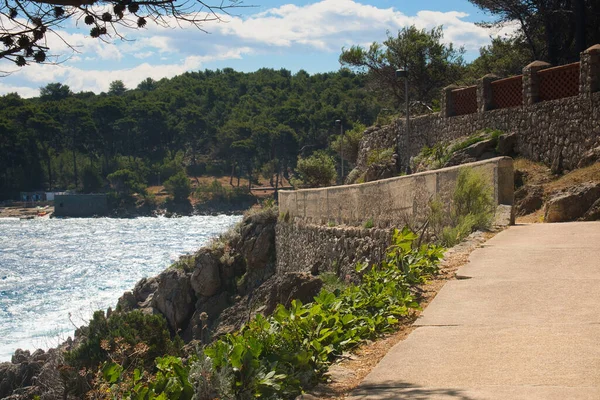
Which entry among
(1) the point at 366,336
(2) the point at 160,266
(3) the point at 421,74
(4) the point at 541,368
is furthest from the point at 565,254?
(2) the point at 160,266

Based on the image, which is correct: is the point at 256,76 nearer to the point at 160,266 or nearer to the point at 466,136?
the point at 160,266

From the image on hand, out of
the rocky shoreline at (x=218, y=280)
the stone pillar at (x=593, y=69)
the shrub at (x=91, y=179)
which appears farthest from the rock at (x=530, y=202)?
the shrub at (x=91, y=179)

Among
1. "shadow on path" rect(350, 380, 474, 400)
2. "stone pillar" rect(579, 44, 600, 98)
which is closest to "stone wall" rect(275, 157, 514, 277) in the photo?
"stone pillar" rect(579, 44, 600, 98)

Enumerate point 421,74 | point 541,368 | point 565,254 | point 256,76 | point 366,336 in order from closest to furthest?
point 541,368 < point 366,336 < point 565,254 < point 421,74 < point 256,76

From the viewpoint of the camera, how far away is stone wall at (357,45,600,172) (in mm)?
17859

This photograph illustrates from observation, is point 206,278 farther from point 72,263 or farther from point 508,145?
point 72,263

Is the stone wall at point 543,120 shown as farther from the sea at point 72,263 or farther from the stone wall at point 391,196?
the sea at point 72,263

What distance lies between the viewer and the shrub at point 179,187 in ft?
351

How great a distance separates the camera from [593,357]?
15.2 ft

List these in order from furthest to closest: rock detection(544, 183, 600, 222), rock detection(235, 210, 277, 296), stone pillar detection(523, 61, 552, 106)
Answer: rock detection(235, 210, 277, 296) → stone pillar detection(523, 61, 552, 106) → rock detection(544, 183, 600, 222)

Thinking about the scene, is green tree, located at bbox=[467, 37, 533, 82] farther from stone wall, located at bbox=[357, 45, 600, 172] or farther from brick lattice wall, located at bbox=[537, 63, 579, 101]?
brick lattice wall, located at bbox=[537, 63, 579, 101]

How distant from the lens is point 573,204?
13.5m

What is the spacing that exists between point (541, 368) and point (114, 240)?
75.8 m

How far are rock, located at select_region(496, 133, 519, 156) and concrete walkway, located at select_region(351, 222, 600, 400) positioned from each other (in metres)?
13.1
